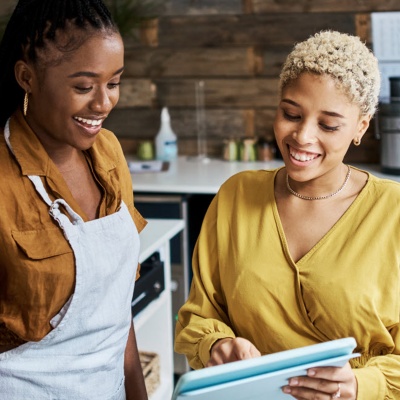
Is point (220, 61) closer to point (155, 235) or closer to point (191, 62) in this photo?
point (191, 62)

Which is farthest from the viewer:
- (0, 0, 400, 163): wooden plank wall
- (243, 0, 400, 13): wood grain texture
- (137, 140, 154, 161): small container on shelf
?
(137, 140, 154, 161): small container on shelf

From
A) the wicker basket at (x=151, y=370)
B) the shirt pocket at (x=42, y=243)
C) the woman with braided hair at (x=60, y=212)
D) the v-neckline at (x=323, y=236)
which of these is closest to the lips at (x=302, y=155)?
the v-neckline at (x=323, y=236)

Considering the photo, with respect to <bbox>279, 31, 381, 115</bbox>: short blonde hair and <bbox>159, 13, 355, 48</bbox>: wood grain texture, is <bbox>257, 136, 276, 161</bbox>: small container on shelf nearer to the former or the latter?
<bbox>159, 13, 355, 48</bbox>: wood grain texture

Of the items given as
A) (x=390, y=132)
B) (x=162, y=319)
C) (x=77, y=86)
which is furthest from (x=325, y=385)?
(x=390, y=132)

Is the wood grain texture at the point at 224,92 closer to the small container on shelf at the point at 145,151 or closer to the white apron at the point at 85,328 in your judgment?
the small container on shelf at the point at 145,151

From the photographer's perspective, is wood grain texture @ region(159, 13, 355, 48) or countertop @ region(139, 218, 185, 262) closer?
countertop @ region(139, 218, 185, 262)

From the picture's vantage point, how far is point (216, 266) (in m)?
1.48

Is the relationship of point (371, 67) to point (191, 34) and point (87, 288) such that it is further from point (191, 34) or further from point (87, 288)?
point (191, 34)

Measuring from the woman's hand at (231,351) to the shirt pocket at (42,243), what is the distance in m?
0.31

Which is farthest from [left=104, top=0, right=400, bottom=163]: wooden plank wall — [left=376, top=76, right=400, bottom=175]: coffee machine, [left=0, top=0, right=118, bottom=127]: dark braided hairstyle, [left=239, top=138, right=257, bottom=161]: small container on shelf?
[left=0, top=0, right=118, bottom=127]: dark braided hairstyle

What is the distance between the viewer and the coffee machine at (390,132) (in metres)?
3.24

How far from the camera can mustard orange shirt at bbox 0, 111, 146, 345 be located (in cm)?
126

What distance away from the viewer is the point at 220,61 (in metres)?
3.77

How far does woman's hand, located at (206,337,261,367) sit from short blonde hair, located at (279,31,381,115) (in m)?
0.47
